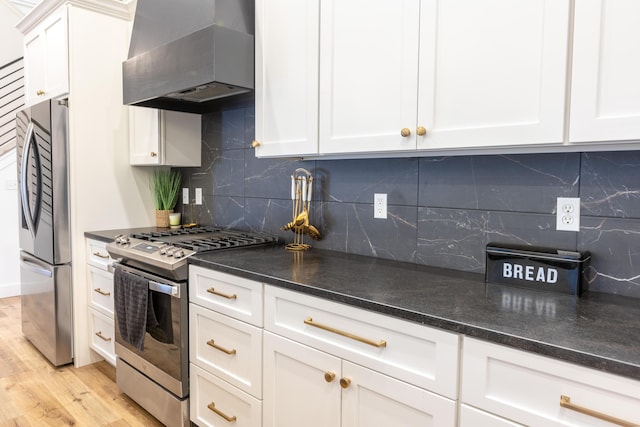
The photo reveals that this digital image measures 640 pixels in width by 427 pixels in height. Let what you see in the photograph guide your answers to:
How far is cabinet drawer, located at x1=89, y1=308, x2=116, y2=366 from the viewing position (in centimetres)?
263

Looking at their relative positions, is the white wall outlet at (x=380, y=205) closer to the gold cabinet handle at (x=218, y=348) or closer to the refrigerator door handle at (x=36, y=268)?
the gold cabinet handle at (x=218, y=348)

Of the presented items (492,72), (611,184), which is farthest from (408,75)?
(611,184)

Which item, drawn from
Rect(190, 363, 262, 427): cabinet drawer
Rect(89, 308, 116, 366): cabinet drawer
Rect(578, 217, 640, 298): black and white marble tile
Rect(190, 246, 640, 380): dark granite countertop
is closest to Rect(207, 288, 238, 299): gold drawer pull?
Rect(190, 246, 640, 380): dark granite countertop

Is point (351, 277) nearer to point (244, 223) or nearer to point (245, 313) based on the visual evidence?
point (245, 313)

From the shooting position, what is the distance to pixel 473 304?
4.02 feet

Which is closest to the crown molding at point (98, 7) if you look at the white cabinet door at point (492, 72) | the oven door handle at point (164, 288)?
the oven door handle at point (164, 288)

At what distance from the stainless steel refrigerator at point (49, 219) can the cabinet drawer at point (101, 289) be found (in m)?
0.14

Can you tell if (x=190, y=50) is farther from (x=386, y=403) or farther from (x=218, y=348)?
(x=386, y=403)

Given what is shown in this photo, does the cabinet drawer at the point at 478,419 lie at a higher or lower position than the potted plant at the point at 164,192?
lower

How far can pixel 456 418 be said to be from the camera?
1.09 m

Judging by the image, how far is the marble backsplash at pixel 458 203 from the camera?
1354mm

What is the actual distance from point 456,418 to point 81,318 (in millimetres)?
2626

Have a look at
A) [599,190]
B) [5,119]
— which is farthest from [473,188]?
[5,119]

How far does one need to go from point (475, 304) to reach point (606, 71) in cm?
71
